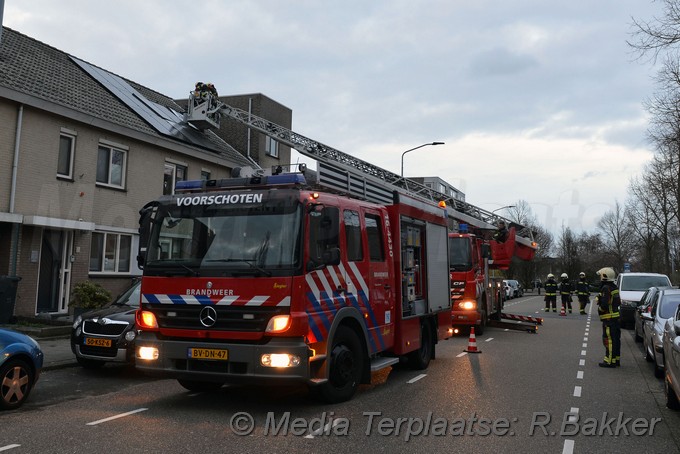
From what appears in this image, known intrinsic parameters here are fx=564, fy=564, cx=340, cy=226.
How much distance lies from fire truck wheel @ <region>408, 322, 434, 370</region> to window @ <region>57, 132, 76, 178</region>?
11128 millimetres

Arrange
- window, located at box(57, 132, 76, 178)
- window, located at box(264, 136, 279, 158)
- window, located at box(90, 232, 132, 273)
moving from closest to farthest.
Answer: window, located at box(57, 132, 76, 178) < window, located at box(90, 232, 132, 273) < window, located at box(264, 136, 279, 158)

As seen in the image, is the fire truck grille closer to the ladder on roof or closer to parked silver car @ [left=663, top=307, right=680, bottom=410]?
parked silver car @ [left=663, top=307, right=680, bottom=410]

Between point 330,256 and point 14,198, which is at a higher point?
point 14,198

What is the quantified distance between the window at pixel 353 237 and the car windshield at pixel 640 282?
14.8 metres

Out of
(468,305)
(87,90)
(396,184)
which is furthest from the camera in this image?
(87,90)

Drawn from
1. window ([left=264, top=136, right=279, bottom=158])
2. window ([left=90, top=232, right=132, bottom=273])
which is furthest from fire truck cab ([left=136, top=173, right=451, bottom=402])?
window ([left=264, top=136, right=279, bottom=158])

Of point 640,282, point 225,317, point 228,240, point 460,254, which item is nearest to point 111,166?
point 460,254

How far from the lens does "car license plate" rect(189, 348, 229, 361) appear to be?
21.0 feet

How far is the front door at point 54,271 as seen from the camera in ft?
50.0

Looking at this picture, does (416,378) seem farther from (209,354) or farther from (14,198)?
(14,198)

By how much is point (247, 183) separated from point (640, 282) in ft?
56.3

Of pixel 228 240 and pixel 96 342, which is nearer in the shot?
pixel 228 240

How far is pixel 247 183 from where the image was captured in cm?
729

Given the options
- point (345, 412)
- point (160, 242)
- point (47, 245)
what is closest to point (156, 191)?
point (47, 245)
